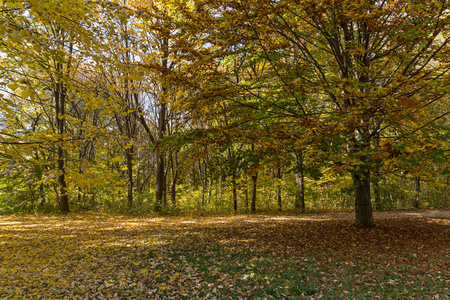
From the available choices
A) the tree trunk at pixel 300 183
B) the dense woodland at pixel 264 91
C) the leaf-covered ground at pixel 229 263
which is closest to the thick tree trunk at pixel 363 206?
the dense woodland at pixel 264 91

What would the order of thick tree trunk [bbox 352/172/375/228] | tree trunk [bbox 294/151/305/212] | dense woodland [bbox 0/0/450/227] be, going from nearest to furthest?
dense woodland [bbox 0/0/450/227]
tree trunk [bbox 294/151/305/212]
thick tree trunk [bbox 352/172/375/228]

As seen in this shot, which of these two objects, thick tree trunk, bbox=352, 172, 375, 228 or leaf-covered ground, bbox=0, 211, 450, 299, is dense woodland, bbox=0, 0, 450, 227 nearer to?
thick tree trunk, bbox=352, 172, 375, 228

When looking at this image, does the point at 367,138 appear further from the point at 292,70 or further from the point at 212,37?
the point at 212,37

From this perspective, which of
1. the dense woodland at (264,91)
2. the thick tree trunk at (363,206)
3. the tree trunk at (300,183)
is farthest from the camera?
the thick tree trunk at (363,206)

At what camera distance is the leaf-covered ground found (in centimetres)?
405

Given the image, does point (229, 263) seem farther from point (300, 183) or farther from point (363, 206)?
point (300, 183)

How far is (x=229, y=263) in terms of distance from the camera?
16.7ft

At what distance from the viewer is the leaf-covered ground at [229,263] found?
13.3 ft

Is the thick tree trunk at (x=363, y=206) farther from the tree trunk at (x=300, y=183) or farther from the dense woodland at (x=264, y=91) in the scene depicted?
the tree trunk at (x=300, y=183)

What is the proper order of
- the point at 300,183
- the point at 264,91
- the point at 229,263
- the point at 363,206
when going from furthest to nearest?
1. the point at 300,183
2. the point at 363,206
3. the point at 264,91
4. the point at 229,263

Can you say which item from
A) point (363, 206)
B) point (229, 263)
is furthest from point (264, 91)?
point (363, 206)

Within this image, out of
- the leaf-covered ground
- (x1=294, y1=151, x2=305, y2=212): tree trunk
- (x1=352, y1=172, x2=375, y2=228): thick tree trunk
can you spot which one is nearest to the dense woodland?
(x1=352, y1=172, x2=375, y2=228): thick tree trunk

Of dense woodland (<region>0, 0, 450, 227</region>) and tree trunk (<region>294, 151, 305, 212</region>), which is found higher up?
dense woodland (<region>0, 0, 450, 227</region>)

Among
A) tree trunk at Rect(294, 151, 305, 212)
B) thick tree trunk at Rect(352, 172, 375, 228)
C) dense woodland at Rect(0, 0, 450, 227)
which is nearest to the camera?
dense woodland at Rect(0, 0, 450, 227)
